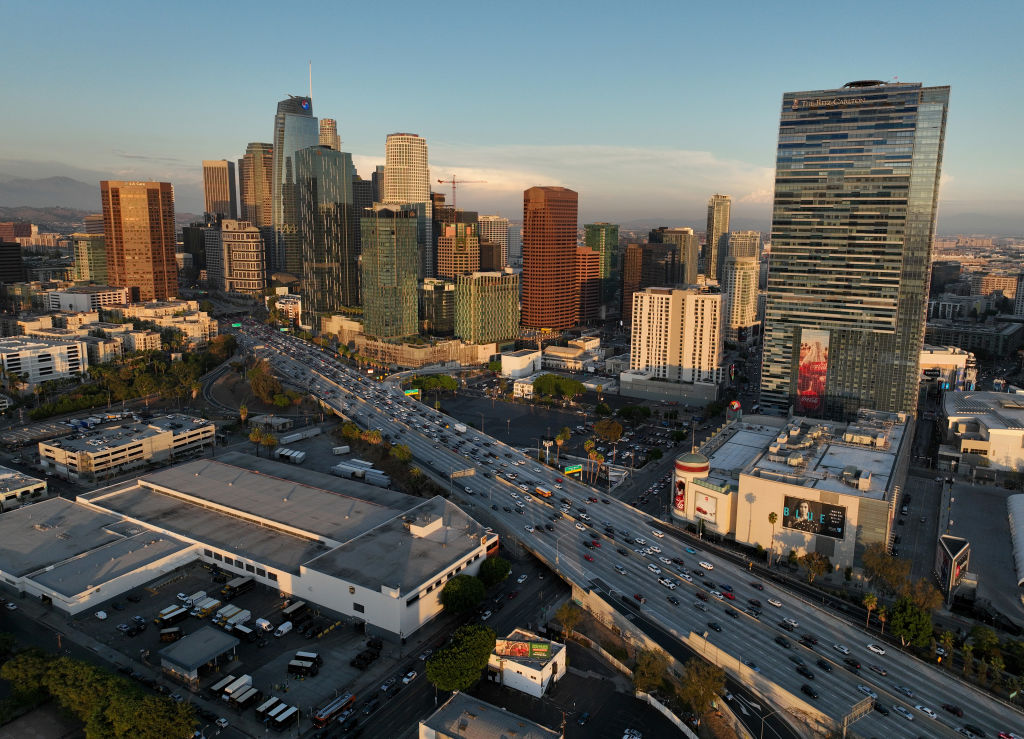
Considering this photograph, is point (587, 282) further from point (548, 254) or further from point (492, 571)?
point (492, 571)

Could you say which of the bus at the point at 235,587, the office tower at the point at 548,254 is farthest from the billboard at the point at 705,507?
the office tower at the point at 548,254

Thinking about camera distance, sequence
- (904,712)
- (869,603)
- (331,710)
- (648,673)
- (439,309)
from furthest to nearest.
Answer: (439,309), (869,603), (648,673), (904,712), (331,710)

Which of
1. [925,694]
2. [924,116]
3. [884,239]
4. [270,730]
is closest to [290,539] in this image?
[270,730]

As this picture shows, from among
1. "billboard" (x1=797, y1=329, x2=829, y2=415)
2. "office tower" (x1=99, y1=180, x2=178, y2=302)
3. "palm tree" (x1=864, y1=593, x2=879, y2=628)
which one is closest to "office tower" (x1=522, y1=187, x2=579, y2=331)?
"billboard" (x1=797, y1=329, x2=829, y2=415)

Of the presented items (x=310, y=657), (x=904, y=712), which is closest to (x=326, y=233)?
(x=310, y=657)

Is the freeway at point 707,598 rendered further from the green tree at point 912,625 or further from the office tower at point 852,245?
the office tower at point 852,245

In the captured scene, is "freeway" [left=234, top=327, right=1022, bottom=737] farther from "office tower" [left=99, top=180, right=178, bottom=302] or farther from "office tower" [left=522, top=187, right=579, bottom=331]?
"office tower" [left=99, top=180, right=178, bottom=302]

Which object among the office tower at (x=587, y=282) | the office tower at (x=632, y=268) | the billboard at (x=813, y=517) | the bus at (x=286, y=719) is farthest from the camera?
the office tower at (x=632, y=268)

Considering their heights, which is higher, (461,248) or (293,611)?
(461,248)
